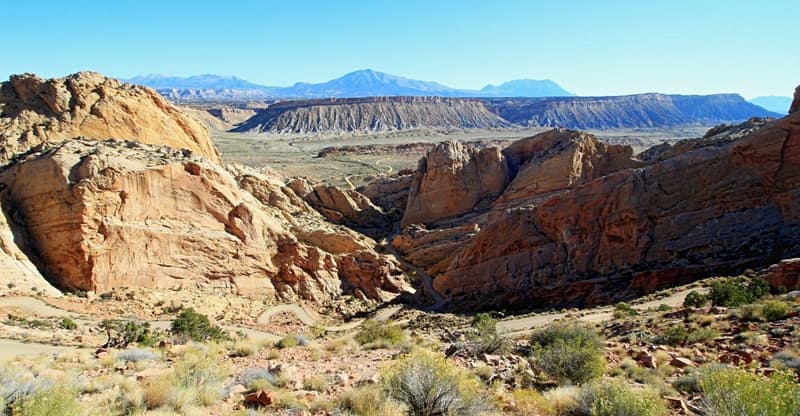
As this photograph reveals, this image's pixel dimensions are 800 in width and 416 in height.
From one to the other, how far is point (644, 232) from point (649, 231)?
0.82ft

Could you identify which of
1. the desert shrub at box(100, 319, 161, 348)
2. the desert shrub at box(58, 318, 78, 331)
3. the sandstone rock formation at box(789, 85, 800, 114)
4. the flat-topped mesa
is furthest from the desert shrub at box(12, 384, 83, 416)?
the sandstone rock formation at box(789, 85, 800, 114)

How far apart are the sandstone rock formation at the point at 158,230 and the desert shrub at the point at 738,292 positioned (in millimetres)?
19025

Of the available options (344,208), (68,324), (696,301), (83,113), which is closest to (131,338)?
(68,324)

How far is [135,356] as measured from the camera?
12992mm

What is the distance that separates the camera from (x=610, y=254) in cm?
2881

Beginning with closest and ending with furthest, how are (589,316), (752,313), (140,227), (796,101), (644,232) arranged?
(752,313) < (589,316) < (140,227) < (644,232) < (796,101)

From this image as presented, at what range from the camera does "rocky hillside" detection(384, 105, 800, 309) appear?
26.0m

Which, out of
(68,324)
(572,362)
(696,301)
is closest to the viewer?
(572,362)

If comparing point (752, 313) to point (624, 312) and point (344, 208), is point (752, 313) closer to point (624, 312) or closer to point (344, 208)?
point (624, 312)

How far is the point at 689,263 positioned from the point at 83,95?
38.0 metres

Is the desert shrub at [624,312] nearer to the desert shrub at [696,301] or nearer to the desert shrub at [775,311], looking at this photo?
the desert shrub at [696,301]

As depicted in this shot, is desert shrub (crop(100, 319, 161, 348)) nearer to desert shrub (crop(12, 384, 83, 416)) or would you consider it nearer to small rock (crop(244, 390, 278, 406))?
small rock (crop(244, 390, 278, 406))

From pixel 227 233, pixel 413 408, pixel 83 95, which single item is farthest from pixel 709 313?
pixel 83 95

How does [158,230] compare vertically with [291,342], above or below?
above
